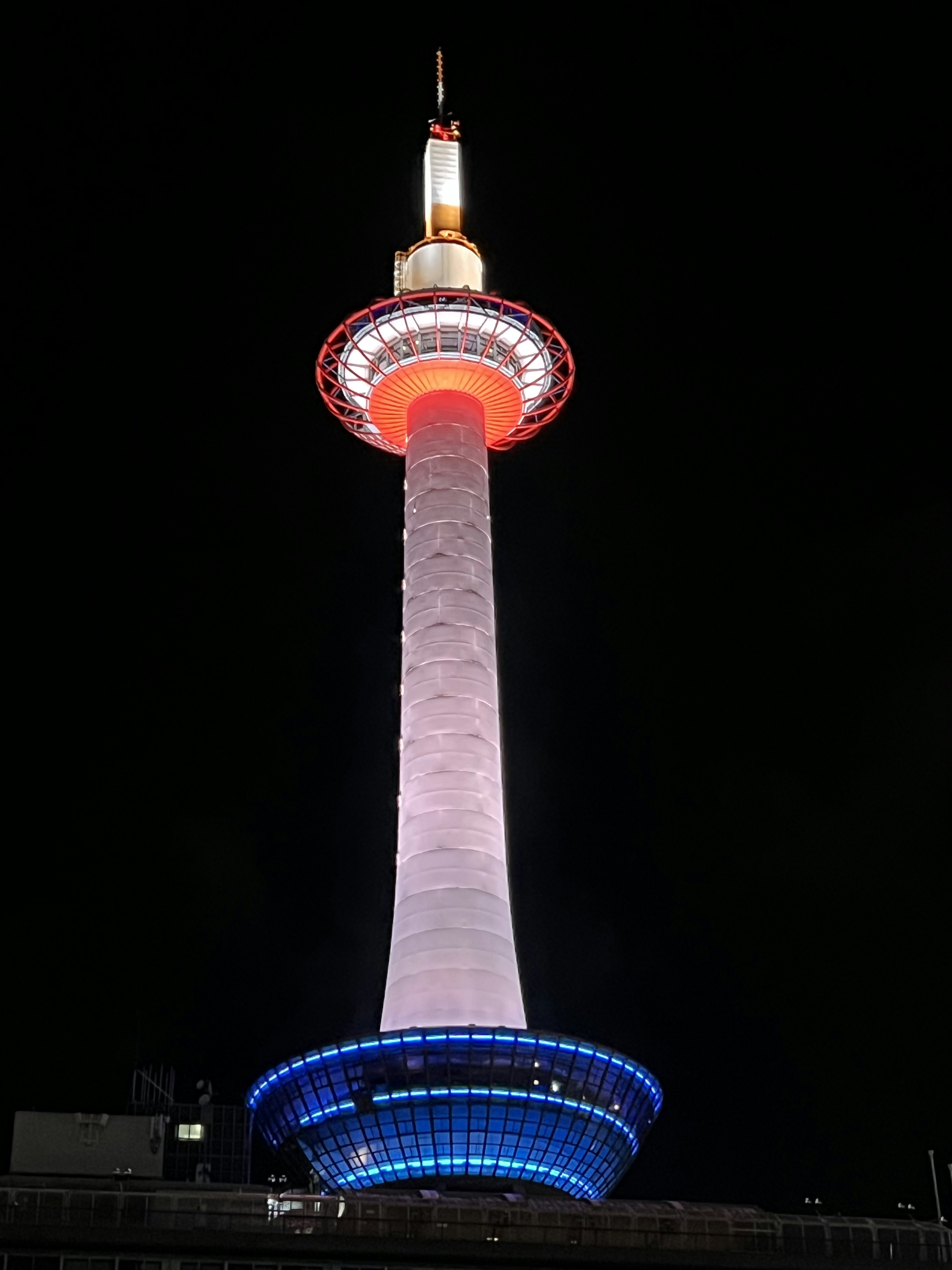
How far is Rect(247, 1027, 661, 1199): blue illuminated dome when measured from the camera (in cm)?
9556

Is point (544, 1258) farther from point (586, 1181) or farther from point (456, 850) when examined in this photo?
point (456, 850)

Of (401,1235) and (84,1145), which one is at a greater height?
(84,1145)

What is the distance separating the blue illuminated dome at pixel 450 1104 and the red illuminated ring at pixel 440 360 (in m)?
56.5

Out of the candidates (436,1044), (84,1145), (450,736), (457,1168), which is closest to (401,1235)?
(436,1044)

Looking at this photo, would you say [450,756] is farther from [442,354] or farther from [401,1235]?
[401,1235]

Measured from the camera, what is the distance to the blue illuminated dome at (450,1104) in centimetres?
9556

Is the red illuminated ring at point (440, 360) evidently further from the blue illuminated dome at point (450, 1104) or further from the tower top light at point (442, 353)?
the blue illuminated dome at point (450, 1104)

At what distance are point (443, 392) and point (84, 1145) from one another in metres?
63.0

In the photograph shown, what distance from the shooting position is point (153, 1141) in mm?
97688

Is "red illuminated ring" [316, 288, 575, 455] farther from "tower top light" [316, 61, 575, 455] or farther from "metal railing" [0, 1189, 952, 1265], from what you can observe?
"metal railing" [0, 1189, 952, 1265]

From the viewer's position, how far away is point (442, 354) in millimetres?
132750

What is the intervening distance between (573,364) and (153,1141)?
6833 cm

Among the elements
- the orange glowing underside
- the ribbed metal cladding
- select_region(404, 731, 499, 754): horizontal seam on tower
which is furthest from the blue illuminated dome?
the orange glowing underside

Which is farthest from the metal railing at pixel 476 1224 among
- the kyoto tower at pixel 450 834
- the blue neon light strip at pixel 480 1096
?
the kyoto tower at pixel 450 834
